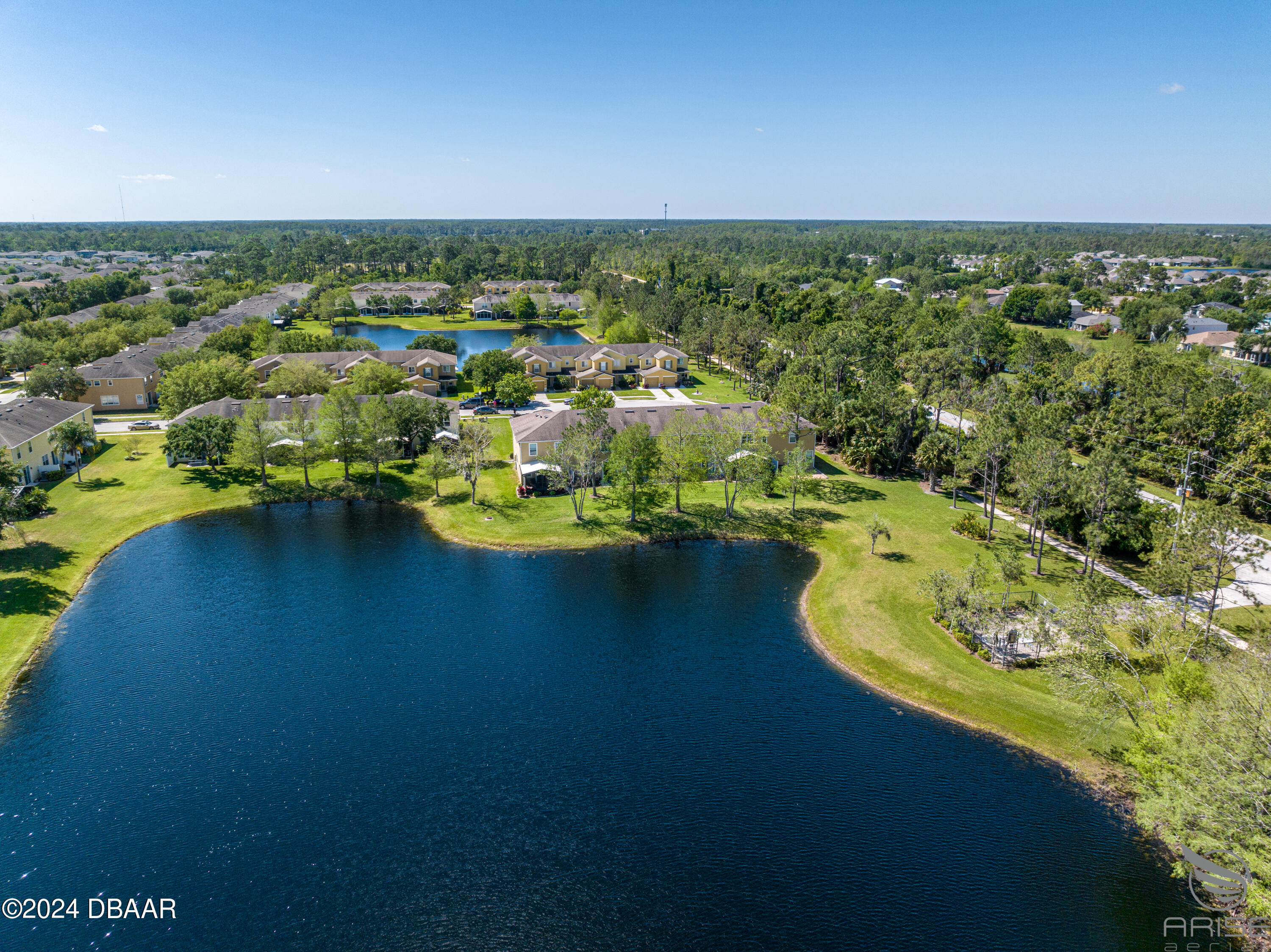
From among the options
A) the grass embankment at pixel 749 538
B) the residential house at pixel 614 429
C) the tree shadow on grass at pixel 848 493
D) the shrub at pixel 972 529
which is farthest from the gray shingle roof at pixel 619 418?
the shrub at pixel 972 529

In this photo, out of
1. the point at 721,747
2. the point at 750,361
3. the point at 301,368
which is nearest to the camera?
the point at 721,747

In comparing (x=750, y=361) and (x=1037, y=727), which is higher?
(x=750, y=361)

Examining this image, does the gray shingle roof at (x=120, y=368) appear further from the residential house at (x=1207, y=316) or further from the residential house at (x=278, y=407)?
the residential house at (x=1207, y=316)

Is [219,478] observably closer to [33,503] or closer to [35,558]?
[33,503]

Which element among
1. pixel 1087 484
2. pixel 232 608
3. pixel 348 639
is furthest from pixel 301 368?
pixel 1087 484

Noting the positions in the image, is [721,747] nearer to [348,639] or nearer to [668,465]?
[348,639]
